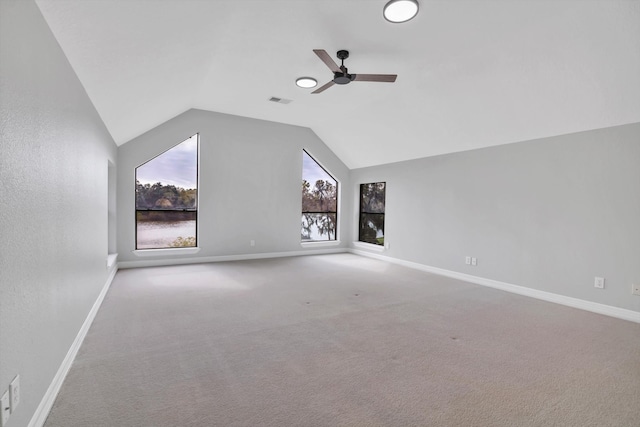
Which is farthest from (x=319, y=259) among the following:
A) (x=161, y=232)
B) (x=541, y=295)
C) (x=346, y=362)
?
(x=346, y=362)

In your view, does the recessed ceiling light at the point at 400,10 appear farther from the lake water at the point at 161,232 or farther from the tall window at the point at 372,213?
the lake water at the point at 161,232

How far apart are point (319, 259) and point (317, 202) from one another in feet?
4.88

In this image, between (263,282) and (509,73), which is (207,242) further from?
(509,73)

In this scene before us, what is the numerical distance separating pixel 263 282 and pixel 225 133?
3.19 m

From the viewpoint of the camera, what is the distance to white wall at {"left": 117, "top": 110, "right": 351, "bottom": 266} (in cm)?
562

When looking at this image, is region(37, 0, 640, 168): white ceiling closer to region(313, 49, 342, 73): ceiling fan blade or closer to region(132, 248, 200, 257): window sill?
region(313, 49, 342, 73): ceiling fan blade

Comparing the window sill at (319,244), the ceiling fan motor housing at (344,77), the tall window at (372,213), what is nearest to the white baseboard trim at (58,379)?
the ceiling fan motor housing at (344,77)

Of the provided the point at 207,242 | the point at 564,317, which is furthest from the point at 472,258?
the point at 207,242

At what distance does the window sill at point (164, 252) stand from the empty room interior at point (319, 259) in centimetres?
4

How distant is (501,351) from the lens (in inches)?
104

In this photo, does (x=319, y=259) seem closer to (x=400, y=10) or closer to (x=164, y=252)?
(x=164, y=252)

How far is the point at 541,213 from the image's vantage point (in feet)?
13.9

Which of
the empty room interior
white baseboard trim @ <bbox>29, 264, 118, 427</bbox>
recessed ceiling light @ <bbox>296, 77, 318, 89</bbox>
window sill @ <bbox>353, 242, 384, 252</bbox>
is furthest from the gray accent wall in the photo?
white baseboard trim @ <bbox>29, 264, 118, 427</bbox>

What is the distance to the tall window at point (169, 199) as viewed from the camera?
5789mm
